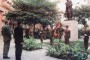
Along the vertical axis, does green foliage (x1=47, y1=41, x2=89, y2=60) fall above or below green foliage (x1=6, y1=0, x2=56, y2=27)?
below

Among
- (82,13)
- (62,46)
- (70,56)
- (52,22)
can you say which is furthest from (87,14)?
(70,56)

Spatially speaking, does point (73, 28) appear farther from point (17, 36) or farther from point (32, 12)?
point (17, 36)

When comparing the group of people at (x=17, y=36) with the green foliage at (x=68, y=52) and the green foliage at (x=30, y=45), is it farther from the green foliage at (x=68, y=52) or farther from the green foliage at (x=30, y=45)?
the green foliage at (x=30, y=45)

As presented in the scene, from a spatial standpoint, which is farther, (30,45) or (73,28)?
(73,28)

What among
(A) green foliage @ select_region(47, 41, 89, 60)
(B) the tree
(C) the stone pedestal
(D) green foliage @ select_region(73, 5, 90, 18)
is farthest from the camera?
(D) green foliage @ select_region(73, 5, 90, 18)

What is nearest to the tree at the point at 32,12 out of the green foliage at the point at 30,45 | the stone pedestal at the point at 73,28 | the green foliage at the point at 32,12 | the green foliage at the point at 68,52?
the green foliage at the point at 32,12

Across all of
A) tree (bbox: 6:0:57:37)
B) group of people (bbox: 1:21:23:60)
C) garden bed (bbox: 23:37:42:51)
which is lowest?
garden bed (bbox: 23:37:42:51)

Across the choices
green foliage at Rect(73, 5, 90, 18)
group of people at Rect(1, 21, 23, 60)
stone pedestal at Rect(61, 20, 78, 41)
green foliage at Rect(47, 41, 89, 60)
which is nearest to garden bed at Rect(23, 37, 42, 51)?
green foliage at Rect(47, 41, 89, 60)

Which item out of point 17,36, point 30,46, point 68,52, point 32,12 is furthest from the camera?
point 32,12

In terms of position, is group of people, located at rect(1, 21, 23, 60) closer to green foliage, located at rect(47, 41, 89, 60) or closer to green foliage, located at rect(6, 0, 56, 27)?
green foliage, located at rect(47, 41, 89, 60)

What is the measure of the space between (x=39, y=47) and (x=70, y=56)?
547 centimetres

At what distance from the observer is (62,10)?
145 ft

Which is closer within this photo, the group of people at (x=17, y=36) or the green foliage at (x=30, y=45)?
the group of people at (x=17, y=36)

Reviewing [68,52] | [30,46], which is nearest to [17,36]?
[68,52]
